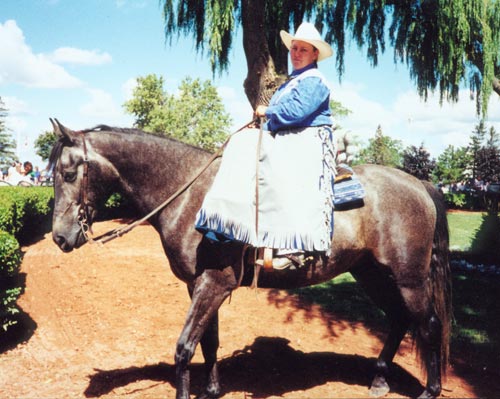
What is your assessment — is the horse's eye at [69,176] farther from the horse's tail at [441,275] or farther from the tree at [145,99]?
the tree at [145,99]

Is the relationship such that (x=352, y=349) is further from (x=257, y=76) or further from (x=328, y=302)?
(x=257, y=76)

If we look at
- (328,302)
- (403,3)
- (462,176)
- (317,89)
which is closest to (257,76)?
(403,3)

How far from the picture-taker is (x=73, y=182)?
10.1 ft

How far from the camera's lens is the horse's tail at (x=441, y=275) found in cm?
366

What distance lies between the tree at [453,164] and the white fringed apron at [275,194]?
158ft

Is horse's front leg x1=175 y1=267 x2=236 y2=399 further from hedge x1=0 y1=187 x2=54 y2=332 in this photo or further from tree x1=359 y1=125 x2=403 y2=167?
tree x1=359 y1=125 x2=403 y2=167

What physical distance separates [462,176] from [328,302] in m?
53.9

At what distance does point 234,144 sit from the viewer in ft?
10.3

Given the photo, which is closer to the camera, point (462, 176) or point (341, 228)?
point (341, 228)

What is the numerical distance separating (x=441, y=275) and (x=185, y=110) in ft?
109

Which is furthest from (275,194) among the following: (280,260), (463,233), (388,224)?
(463,233)

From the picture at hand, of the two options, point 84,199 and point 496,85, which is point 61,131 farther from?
point 496,85

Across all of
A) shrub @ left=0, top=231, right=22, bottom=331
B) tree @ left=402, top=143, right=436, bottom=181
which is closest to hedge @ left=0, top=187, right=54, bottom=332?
shrub @ left=0, top=231, right=22, bottom=331

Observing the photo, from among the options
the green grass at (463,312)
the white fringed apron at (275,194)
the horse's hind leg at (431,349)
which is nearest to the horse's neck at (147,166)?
the white fringed apron at (275,194)
